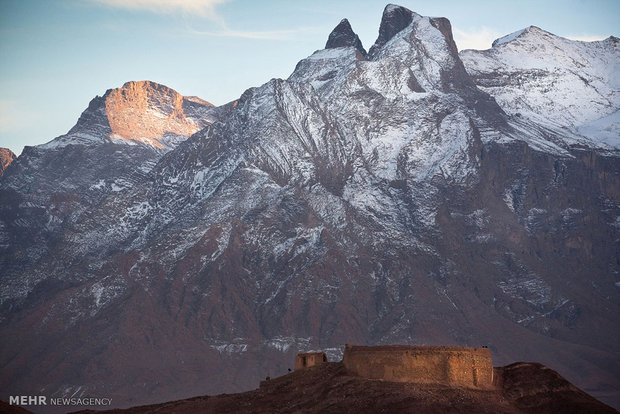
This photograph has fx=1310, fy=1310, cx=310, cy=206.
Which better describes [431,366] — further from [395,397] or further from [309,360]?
[309,360]

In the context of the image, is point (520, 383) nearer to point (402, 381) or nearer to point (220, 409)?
point (402, 381)

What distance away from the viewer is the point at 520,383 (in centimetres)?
14925

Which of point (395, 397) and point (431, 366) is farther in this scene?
point (431, 366)

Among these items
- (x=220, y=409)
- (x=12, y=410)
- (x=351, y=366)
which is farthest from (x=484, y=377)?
(x=12, y=410)

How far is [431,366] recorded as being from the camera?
146750 millimetres

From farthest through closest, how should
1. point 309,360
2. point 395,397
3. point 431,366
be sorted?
point 309,360 < point 431,366 < point 395,397

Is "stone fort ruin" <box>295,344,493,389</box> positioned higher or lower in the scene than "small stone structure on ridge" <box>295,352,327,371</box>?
lower

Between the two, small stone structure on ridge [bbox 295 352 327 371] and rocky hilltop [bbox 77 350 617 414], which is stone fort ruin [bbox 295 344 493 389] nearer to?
rocky hilltop [bbox 77 350 617 414]

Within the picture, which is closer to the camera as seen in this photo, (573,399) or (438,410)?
(438,410)

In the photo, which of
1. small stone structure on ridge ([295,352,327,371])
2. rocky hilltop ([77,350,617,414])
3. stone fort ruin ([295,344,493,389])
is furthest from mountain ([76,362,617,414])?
small stone structure on ridge ([295,352,327,371])

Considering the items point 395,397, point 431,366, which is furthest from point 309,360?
point 395,397

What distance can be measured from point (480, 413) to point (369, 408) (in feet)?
37.8

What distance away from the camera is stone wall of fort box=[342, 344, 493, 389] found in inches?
5773

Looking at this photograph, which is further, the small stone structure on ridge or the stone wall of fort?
the small stone structure on ridge
